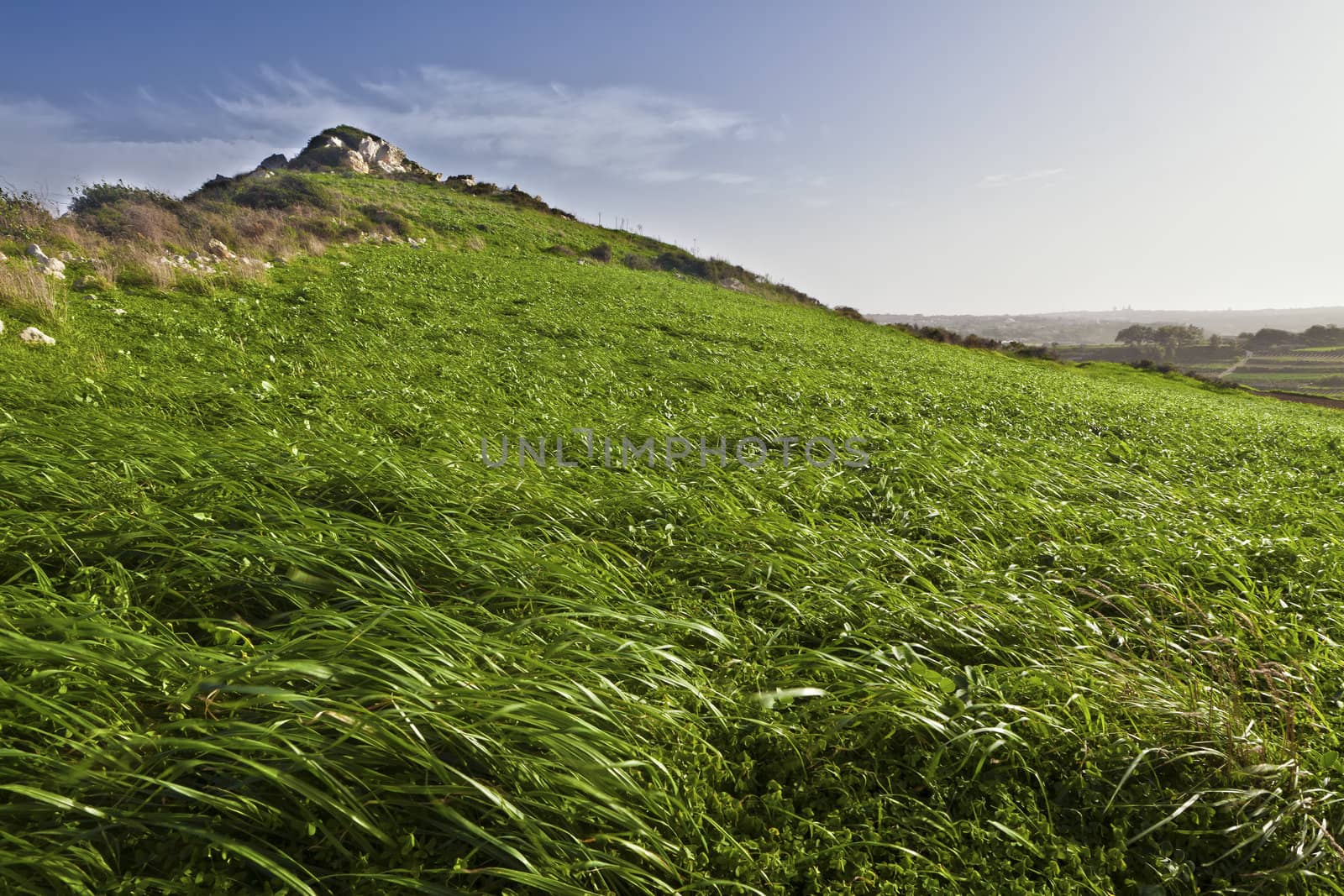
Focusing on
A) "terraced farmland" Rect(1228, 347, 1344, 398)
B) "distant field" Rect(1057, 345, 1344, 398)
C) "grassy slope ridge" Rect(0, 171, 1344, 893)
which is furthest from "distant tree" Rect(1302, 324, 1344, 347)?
"grassy slope ridge" Rect(0, 171, 1344, 893)

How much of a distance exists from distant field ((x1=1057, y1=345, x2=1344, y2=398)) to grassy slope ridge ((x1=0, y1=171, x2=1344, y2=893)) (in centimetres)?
13280

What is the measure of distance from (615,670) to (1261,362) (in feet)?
750

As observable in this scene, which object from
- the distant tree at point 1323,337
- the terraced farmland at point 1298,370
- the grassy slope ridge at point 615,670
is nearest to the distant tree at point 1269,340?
the distant tree at point 1323,337

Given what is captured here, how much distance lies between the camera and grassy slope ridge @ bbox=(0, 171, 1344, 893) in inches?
74.8

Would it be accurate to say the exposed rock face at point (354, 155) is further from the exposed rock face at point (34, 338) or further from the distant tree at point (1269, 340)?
the distant tree at point (1269, 340)

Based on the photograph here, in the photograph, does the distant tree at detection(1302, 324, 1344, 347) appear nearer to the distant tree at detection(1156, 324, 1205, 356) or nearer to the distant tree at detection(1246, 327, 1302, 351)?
the distant tree at detection(1246, 327, 1302, 351)

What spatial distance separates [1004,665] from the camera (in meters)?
3.22

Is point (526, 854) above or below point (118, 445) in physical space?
below

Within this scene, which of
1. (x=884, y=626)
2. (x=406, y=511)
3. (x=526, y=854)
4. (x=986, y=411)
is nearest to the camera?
(x=526, y=854)

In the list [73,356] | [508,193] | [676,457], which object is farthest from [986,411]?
[508,193]

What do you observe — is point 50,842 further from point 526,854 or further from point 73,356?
point 73,356

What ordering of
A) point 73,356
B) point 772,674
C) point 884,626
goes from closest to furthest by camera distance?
1. point 772,674
2. point 884,626
3. point 73,356

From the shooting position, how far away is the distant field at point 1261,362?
119 metres

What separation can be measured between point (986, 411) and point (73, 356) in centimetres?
1523
